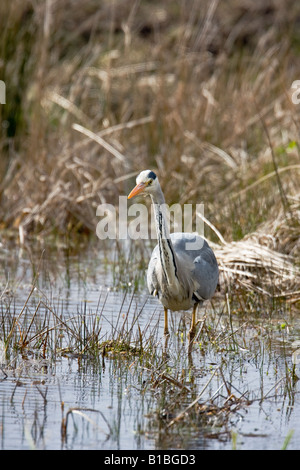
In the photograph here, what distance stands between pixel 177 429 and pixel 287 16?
14407 mm

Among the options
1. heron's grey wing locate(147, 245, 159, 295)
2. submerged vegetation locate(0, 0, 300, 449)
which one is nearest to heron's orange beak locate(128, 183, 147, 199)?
heron's grey wing locate(147, 245, 159, 295)

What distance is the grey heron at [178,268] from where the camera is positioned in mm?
5938

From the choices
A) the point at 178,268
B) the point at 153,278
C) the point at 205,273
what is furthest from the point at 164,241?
the point at 205,273

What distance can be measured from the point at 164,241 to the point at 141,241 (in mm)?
3093

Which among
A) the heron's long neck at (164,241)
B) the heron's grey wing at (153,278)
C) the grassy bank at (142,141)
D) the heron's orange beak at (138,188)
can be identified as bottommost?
the heron's grey wing at (153,278)

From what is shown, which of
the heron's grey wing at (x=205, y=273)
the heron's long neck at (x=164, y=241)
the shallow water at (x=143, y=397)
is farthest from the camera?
the heron's grey wing at (x=205, y=273)

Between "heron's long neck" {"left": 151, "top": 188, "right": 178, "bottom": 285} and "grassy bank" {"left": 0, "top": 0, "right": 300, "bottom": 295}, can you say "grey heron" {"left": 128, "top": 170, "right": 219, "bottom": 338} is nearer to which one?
"heron's long neck" {"left": 151, "top": 188, "right": 178, "bottom": 285}

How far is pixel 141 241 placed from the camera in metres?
9.07

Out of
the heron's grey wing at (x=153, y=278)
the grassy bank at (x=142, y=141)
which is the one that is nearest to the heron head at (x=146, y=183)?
the heron's grey wing at (x=153, y=278)

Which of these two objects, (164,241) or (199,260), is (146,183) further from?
(199,260)

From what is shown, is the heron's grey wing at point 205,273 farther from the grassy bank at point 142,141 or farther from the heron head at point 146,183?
the grassy bank at point 142,141

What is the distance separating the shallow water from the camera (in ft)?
13.8

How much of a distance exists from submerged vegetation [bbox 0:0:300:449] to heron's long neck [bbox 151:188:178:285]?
0.40 metres
